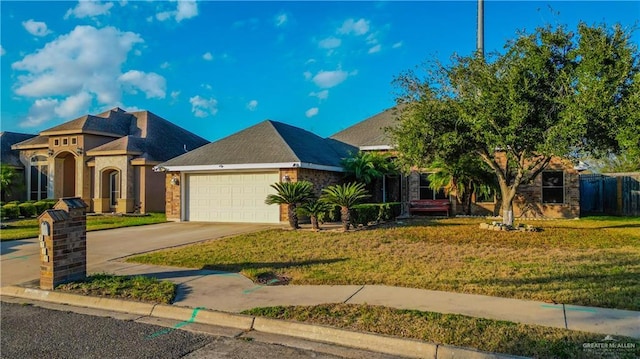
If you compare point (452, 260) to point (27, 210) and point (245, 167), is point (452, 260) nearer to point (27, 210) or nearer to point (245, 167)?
point (245, 167)

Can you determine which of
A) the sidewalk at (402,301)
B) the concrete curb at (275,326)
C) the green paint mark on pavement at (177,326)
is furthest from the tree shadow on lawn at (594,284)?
the green paint mark on pavement at (177,326)

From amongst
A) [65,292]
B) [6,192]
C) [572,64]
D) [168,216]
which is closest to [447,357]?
[65,292]

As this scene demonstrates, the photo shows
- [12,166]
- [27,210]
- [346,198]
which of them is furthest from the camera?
[12,166]

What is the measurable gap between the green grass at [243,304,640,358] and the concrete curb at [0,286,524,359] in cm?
12

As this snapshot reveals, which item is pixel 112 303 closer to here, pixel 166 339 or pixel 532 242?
pixel 166 339

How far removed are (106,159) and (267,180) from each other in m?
11.6

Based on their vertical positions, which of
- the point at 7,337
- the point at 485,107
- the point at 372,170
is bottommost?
the point at 7,337

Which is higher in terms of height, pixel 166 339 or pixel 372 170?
pixel 372 170

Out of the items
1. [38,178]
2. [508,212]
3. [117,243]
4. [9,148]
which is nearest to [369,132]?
[508,212]

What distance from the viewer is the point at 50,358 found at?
167 inches

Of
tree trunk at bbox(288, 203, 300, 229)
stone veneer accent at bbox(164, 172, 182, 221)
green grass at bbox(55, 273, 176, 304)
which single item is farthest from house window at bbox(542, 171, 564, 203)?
green grass at bbox(55, 273, 176, 304)

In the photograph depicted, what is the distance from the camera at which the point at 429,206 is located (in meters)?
19.5

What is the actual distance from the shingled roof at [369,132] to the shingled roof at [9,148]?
20711mm

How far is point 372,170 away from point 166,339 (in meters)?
14.8
